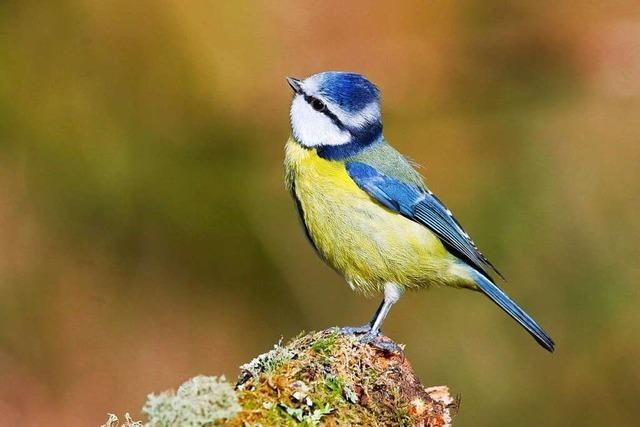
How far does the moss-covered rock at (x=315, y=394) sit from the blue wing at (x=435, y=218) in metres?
1.12

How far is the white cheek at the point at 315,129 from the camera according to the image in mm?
3519

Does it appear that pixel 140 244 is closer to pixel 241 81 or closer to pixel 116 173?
pixel 116 173

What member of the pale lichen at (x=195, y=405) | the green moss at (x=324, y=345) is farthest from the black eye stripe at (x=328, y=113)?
the pale lichen at (x=195, y=405)

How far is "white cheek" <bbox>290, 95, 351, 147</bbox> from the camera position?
11.5 feet

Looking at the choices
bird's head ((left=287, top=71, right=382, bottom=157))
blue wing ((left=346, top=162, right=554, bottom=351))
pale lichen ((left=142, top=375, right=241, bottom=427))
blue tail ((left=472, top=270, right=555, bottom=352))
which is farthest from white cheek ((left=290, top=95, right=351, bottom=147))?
pale lichen ((left=142, top=375, right=241, bottom=427))

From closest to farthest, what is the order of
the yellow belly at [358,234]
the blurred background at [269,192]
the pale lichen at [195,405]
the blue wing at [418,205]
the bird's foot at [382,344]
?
the pale lichen at [195,405] < the bird's foot at [382,344] < the yellow belly at [358,234] < the blue wing at [418,205] < the blurred background at [269,192]

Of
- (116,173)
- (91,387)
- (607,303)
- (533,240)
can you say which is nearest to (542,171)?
(533,240)

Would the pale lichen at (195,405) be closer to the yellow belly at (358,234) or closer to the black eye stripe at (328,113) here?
the yellow belly at (358,234)

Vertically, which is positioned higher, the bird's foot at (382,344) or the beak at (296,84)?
the beak at (296,84)

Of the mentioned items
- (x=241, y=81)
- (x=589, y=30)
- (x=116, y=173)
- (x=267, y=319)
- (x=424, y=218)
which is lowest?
(x=424, y=218)

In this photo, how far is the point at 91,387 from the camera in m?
4.73

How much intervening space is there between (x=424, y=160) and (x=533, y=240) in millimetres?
897

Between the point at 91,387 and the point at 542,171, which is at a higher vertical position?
the point at 542,171

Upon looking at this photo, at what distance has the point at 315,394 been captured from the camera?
1976 mm
